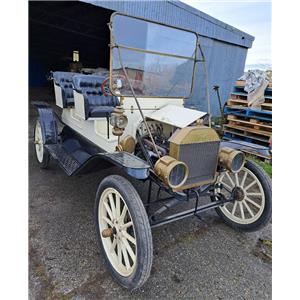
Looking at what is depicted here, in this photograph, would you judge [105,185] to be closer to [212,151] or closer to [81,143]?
[212,151]

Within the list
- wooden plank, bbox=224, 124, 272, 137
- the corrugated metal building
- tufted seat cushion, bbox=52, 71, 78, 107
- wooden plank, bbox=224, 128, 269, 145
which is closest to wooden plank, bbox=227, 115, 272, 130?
wooden plank, bbox=224, 124, 272, 137

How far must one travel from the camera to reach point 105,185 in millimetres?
1883

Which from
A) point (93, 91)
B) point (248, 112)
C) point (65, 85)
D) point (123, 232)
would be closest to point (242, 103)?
point (248, 112)

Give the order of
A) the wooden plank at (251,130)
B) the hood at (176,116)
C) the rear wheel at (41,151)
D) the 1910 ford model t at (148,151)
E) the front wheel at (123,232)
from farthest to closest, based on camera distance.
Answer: the wooden plank at (251,130), the rear wheel at (41,151), the hood at (176,116), the 1910 ford model t at (148,151), the front wheel at (123,232)

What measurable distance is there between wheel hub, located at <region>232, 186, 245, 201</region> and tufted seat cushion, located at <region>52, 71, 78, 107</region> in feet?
8.36

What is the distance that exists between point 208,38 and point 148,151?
651 cm

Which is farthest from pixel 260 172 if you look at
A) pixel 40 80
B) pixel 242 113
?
pixel 40 80

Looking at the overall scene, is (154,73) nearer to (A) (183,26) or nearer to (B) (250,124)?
(B) (250,124)

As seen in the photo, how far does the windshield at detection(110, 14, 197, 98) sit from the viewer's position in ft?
7.28

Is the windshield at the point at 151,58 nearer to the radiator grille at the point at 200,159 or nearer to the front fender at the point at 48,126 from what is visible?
the radiator grille at the point at 200,159

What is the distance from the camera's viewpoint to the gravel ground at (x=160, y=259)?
1.77 m

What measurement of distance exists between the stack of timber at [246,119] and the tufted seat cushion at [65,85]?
341 cm

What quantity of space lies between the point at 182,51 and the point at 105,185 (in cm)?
169

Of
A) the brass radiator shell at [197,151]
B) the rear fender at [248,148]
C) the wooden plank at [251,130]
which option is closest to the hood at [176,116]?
the brass radiator shell at [197,151]
